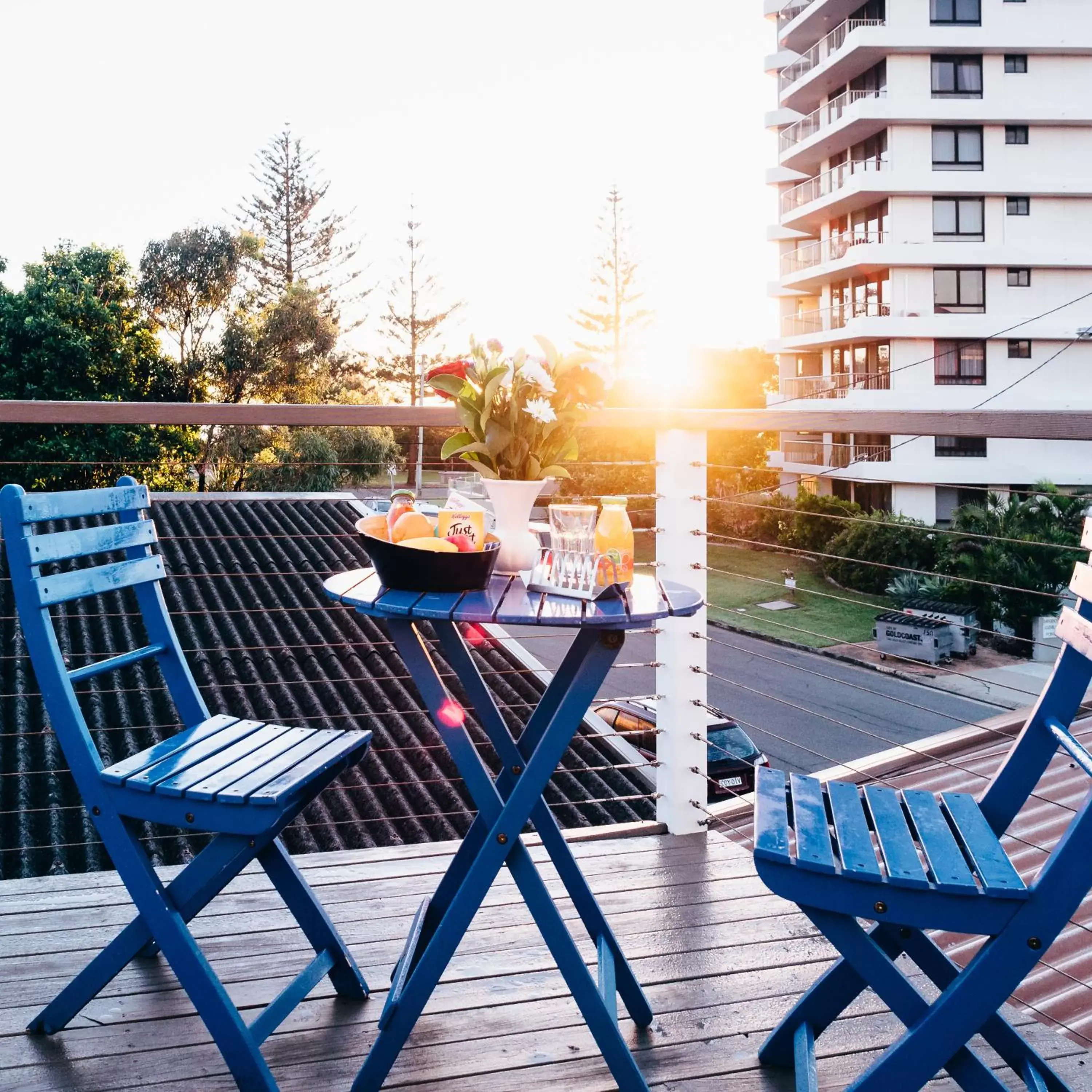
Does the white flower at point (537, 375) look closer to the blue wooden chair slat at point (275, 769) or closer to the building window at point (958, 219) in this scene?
the blue wooden chair slat at point (275, 769)

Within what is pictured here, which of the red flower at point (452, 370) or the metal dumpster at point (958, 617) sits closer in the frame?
the red flower at point (452, 370)

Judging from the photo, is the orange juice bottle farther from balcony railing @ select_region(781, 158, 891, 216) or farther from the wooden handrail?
balcony railing @ select_region(781, 158, 891, 216)

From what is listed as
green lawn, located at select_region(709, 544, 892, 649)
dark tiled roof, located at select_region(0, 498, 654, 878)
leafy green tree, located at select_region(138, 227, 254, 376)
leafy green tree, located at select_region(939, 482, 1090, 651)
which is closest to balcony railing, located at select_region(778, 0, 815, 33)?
green lawn, located at select_region(709, 544, 892, 649)

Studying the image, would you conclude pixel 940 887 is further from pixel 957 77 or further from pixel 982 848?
pixel 957 77

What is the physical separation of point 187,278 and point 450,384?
23295 millimetres

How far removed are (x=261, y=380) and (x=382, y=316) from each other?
18.6ft

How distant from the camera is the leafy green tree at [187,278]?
906 inches

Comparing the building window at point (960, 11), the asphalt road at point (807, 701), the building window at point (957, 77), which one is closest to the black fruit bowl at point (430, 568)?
the asphalt road at point (807, 701)

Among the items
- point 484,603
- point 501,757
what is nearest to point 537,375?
point 484,603

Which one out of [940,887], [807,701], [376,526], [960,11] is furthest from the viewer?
[960,11]

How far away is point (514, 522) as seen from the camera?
1.97m

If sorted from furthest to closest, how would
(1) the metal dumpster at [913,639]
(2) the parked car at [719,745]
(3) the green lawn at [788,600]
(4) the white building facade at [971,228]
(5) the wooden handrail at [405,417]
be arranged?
(4) the white building facade at [971,228]
(3) the green lawn at [788,600]
(1) the metal dumpster at [913,639]
(2) the parked car at [719,745]
(5) the wooden handrail at [405,417]

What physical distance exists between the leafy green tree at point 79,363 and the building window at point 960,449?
16423mm

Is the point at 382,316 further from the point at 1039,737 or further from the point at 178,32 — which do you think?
the point at 1039,737
